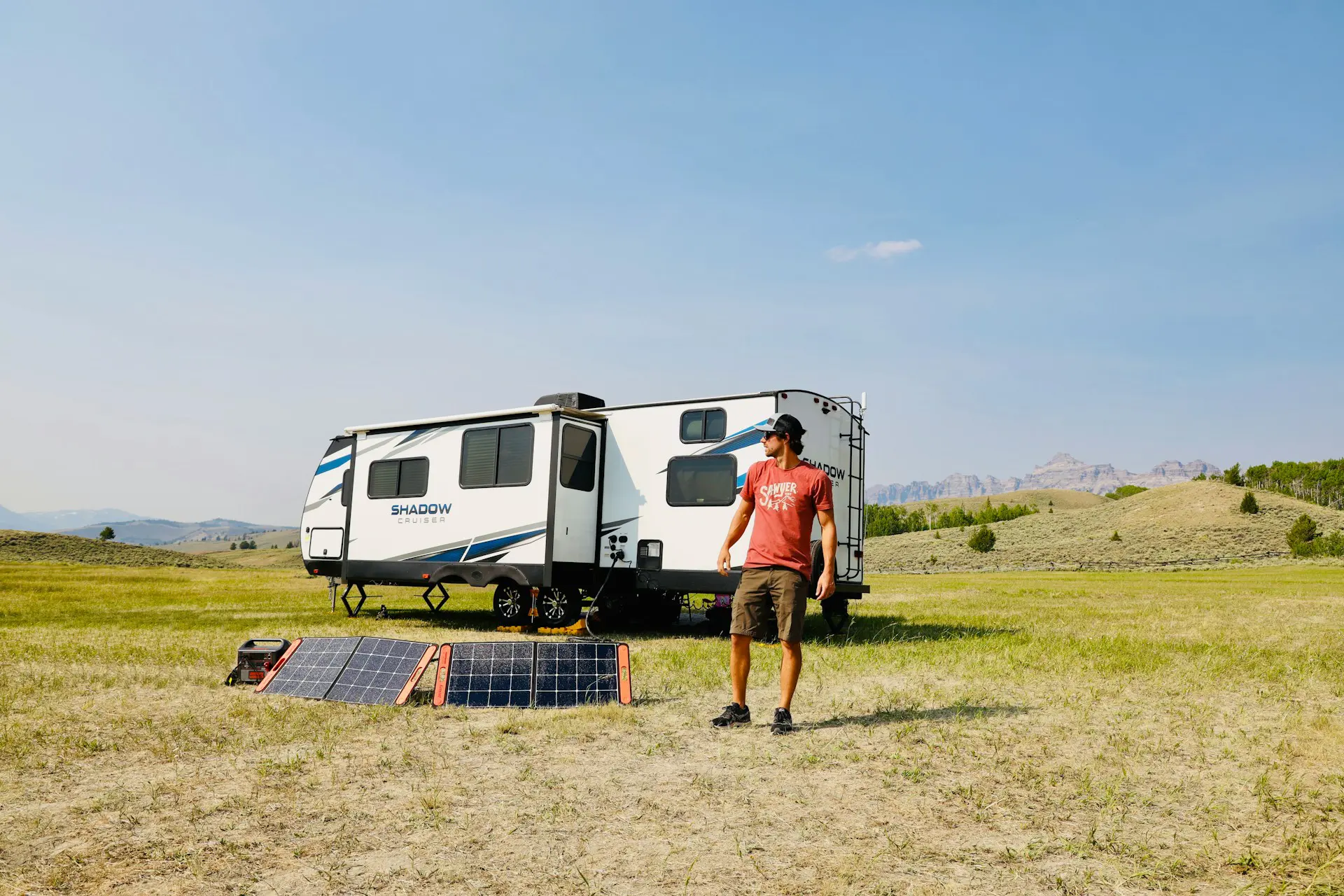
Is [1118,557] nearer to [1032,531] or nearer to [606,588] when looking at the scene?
[1032,531]

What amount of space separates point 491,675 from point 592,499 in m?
5.62

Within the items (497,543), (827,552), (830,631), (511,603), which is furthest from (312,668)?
(830,631)

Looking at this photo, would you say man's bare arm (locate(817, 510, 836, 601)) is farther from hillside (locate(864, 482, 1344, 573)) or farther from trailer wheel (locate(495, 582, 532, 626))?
hillside (locate(864, 482, 1344, 573))

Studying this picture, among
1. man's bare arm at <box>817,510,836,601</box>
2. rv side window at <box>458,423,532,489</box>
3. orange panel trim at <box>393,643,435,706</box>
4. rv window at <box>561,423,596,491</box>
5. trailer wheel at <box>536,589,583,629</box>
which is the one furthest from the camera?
trailer wheel at <box>536,589,583,629</box>

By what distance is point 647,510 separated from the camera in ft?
40.3

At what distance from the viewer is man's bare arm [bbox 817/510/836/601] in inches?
238

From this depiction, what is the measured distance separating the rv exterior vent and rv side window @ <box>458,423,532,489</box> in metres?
0.58

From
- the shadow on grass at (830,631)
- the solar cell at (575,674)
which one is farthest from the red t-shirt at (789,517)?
the shadow on grass at (830,631)

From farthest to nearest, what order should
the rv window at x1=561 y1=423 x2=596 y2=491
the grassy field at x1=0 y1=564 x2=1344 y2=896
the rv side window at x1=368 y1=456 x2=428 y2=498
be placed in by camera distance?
the rv side window at x1=368 y1=456 x2=428 y2=498, the rv window at x1=561 y1=423 x2=596 y2=491, the grassy field at x1=0 y1=564 x2=1344 y2=896

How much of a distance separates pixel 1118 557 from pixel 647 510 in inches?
2333

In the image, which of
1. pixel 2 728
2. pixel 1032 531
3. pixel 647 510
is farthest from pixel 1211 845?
pixel 1032 531

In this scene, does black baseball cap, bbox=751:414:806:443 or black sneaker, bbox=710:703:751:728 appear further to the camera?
black baseball cap, bbox=751:414:806:443

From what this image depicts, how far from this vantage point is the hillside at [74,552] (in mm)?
56406

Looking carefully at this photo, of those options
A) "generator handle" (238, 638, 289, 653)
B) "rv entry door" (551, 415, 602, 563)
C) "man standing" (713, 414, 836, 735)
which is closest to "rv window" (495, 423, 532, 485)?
"rv entry door" (551, 415, 602, 563)
